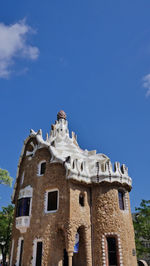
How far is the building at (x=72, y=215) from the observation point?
17.7 m

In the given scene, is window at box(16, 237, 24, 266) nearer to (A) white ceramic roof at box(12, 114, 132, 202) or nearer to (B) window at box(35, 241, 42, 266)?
(B) window at box(35, 241, 42, 266)

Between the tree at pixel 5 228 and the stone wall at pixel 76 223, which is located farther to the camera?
the tree at pixel 5 228

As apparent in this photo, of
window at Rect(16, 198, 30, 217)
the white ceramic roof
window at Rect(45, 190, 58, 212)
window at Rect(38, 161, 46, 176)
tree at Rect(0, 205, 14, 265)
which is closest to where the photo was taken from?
window at Rect(45, 190, 58, 212)

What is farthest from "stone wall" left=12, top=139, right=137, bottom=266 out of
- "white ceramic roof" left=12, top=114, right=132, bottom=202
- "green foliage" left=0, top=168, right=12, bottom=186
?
"green foliage" left=0, top=168, right=12, bottom=186

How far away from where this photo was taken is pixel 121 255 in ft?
58.0

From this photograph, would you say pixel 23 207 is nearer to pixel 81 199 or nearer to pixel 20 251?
pixel 20 251

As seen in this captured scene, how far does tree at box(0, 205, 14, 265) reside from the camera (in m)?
28.6

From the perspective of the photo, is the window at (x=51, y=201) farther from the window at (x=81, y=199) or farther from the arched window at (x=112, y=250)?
the arched window at (x=112, y=250)

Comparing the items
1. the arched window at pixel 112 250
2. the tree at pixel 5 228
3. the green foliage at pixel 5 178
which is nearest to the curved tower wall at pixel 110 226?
the arched window at pixel 112 250

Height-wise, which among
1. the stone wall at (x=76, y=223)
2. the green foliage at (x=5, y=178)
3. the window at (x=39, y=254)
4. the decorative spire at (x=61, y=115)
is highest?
the decorative spire at (x=61, y=115)

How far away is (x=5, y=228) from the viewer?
28.7 meters

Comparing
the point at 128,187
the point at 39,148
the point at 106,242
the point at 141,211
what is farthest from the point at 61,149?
the point at 141,211

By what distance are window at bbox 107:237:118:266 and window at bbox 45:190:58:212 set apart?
16.2ft

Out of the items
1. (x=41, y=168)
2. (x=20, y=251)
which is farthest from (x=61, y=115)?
(x=20, y=251)
